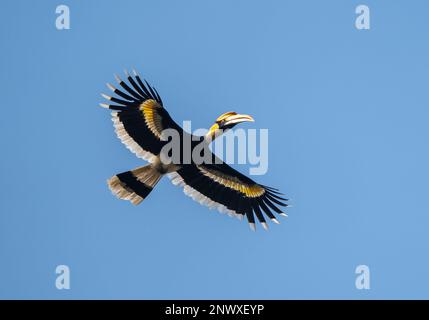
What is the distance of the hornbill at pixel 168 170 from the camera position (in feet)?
56.3

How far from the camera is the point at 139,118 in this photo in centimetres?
1727

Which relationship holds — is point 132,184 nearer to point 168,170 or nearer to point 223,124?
point 168,170

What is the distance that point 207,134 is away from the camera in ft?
57.9

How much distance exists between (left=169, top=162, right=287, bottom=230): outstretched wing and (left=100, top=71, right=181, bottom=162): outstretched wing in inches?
38.9

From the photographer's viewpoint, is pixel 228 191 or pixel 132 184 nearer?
pixel 132 184

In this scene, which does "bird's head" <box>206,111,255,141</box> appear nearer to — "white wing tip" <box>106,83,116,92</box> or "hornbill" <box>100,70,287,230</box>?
"hornbill" <box>100,70,287,230</box>

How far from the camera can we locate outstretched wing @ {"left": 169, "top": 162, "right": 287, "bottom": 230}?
59.1 ft

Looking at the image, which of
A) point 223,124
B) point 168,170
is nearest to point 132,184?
point 168,170

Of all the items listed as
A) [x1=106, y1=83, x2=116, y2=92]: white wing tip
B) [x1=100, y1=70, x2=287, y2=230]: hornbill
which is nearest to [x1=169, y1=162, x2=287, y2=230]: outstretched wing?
[x1=100, y1=70, x2=287, y2=230]: hornbill

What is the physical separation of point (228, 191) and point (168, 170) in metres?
1.51

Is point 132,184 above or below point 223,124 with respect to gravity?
below

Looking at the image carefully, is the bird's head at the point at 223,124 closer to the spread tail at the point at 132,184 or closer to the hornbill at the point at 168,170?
the hornbill at the point at 168,170
